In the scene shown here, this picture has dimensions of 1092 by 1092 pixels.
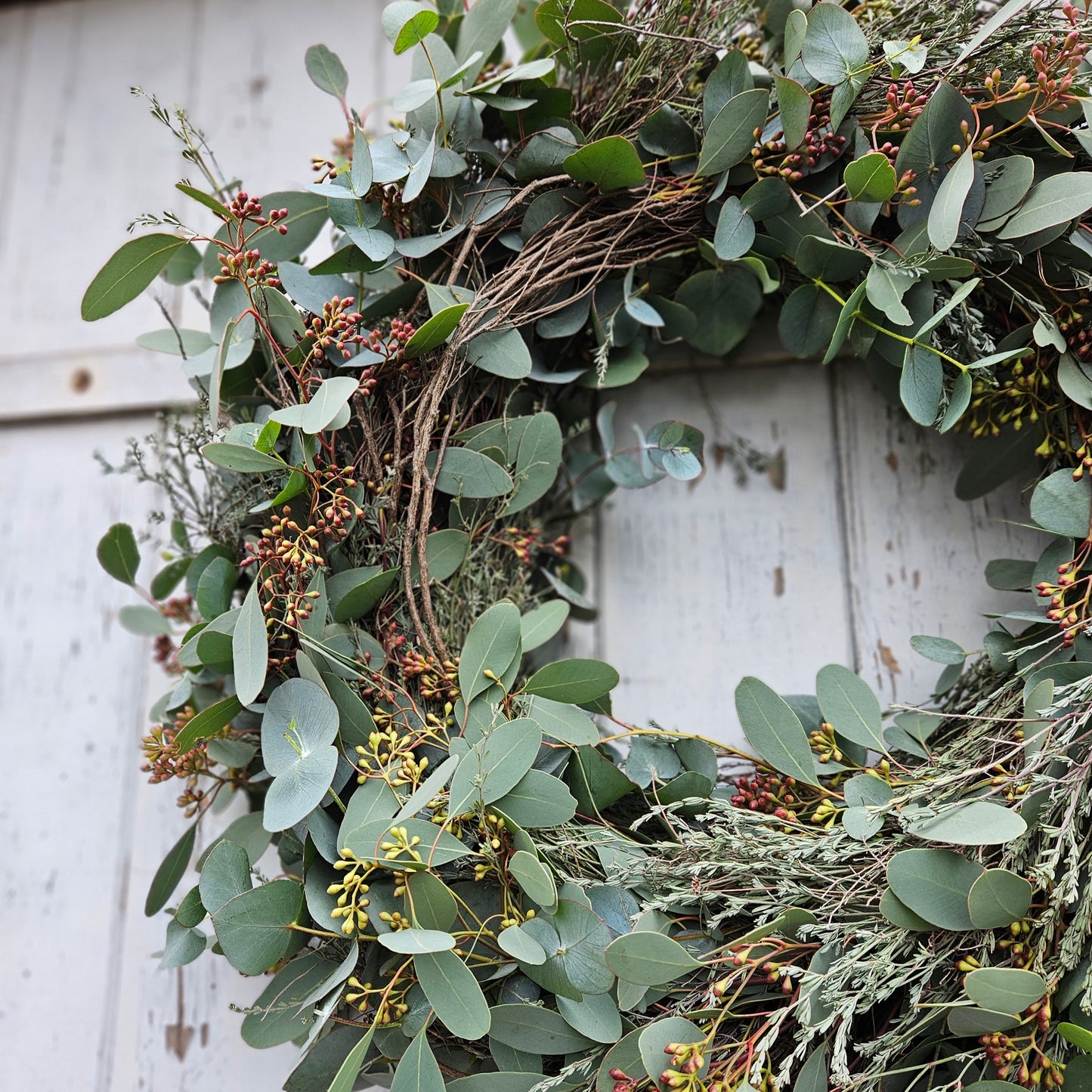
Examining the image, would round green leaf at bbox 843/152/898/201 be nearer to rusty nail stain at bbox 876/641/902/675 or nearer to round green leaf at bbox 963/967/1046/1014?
rusty nail stain at bbox 876/641/902/675

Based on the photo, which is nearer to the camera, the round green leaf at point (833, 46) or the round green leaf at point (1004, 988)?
the round green leaf at point (1004, 988)

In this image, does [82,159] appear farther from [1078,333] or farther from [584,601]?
[1078,333]

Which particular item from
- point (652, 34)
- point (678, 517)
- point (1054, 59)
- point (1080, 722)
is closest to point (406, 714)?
point (678, 517)

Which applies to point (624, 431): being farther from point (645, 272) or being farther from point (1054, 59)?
point (1054, 59)

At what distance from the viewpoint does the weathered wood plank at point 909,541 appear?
3.18 ft

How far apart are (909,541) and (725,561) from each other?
7.8 inches

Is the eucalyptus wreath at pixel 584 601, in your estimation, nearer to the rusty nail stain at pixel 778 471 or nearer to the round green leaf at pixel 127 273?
the round green leaf at pixel 127 273

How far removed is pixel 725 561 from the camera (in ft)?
3.39

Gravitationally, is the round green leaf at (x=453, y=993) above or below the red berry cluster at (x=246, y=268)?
below

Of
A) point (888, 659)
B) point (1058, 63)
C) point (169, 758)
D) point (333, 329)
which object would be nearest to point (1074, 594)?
point (888, 659)

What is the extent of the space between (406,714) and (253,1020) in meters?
0.28

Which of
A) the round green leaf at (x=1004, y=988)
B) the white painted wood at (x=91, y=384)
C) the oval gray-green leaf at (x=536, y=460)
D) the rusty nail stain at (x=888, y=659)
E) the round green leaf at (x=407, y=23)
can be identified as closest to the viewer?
the round green leaf at (x=1004, y=988)

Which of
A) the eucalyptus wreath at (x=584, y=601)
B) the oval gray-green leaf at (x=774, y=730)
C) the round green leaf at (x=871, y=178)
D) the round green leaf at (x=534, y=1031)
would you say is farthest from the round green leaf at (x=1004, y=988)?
the round green leaf at (x=871, y=178)

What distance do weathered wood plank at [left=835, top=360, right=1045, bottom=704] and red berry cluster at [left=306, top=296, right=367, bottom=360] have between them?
1.84ft
